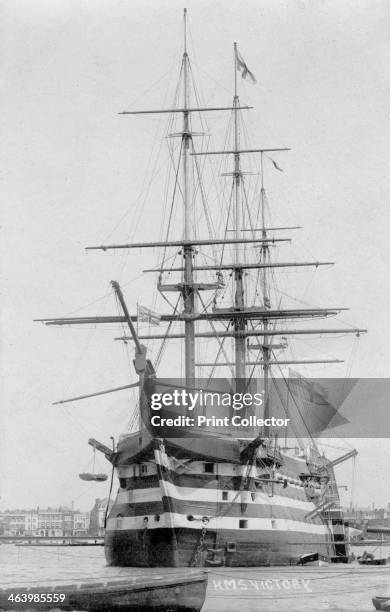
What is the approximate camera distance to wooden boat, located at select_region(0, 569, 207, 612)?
21984 mm

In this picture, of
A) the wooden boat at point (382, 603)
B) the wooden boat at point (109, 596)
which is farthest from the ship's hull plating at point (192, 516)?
the wooden boat at point (109, 596)

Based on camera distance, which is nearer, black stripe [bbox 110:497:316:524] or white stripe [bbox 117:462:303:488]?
black stripe [bbox 110:497:316:524]

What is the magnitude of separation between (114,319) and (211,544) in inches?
431

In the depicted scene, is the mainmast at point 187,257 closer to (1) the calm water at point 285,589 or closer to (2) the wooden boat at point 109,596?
(1) the calm water at point 285,589

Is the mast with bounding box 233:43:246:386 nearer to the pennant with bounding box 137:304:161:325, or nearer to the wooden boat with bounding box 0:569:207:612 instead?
the pennant with bounding box 137:304:161:325

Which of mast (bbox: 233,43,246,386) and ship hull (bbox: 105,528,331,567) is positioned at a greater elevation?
mast (bbox: 233,43,246,386)

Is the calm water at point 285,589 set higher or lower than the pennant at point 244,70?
lower

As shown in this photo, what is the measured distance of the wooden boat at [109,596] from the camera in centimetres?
2198

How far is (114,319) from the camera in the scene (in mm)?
Answer: 41250

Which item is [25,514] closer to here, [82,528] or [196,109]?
[82,528]

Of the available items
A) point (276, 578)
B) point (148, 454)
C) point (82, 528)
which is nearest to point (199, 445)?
point (148, 454)

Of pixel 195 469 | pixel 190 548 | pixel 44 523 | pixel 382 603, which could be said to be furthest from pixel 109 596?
pixel 44 523

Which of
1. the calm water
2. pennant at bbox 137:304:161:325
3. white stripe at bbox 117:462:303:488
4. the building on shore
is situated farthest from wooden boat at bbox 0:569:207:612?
the building on shore

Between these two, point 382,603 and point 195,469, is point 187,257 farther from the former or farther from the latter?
point 382,603
